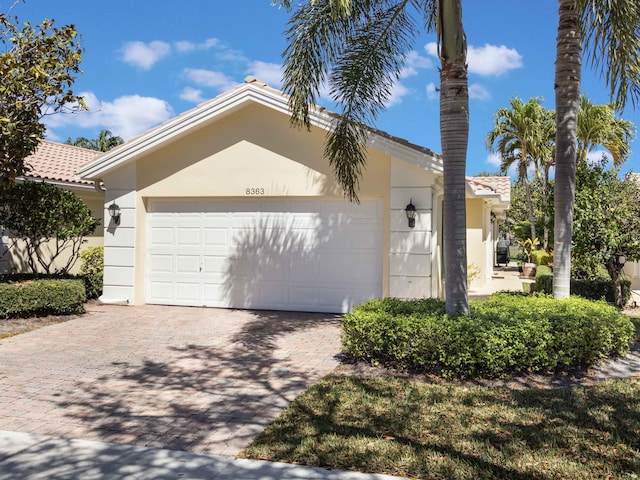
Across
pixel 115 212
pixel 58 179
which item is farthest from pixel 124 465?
pixel 58 179

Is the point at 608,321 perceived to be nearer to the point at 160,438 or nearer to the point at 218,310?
the point at 160,438

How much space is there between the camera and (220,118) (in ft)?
38.8

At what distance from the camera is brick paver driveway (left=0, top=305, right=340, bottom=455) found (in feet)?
16.1

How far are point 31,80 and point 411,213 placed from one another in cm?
812

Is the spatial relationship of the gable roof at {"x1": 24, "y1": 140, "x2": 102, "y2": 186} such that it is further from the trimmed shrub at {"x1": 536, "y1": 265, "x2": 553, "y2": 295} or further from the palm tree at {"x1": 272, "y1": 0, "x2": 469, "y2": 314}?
the trimmed shrub at {"x1": 536, "y1": 265, "x2": 553, "y2": 295}

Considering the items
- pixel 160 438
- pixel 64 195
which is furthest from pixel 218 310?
pixel 160 438

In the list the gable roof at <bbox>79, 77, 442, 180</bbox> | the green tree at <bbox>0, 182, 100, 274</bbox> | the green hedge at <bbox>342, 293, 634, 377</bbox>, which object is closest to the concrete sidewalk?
the green hedge at <bbox>342, 293, 634, 377</bbox>

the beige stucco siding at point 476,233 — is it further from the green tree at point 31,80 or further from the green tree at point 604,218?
the green tree at point 31,80

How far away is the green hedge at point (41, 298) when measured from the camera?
10.2 metres

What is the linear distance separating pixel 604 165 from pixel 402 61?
6.00 metres

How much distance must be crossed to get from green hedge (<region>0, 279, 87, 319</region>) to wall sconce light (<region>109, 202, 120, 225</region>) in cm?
194

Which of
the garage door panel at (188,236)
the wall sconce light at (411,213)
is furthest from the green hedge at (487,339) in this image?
the garage door panel at (188,236)

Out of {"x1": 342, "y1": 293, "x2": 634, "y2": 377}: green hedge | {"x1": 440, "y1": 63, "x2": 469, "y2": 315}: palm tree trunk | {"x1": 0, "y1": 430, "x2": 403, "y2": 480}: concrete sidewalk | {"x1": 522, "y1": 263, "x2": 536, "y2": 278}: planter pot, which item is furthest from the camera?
{"x1": 522, "y1": 263, "x2": 536, "y2": 278}: planter pot

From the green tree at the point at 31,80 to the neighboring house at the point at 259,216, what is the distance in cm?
211
